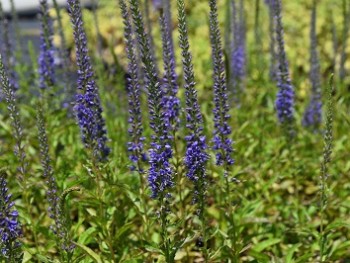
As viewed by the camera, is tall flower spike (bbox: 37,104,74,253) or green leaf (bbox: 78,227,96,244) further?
green leaf (bbox: 78,227,96,244)

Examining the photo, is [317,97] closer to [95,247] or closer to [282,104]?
[282,104]

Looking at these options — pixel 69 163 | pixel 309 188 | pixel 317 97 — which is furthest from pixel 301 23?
pixel 69 163

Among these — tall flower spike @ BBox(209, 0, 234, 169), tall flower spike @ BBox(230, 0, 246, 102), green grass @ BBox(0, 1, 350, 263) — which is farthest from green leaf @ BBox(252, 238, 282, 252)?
tall flower spike @ BBox(230, 0, 246, 102)

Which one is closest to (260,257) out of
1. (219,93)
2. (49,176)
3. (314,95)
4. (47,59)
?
(219,93)

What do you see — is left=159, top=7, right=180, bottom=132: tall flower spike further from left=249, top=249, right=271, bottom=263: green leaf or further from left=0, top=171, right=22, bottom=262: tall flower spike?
left=0, top=171, right=22, bottom=262: tall flower spike

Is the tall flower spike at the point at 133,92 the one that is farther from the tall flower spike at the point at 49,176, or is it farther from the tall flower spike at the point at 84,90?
the tall flower spike at the point at 49,176

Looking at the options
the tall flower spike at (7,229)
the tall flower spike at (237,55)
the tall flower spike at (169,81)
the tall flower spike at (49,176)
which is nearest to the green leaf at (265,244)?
the tall flower spike at (169,81)
